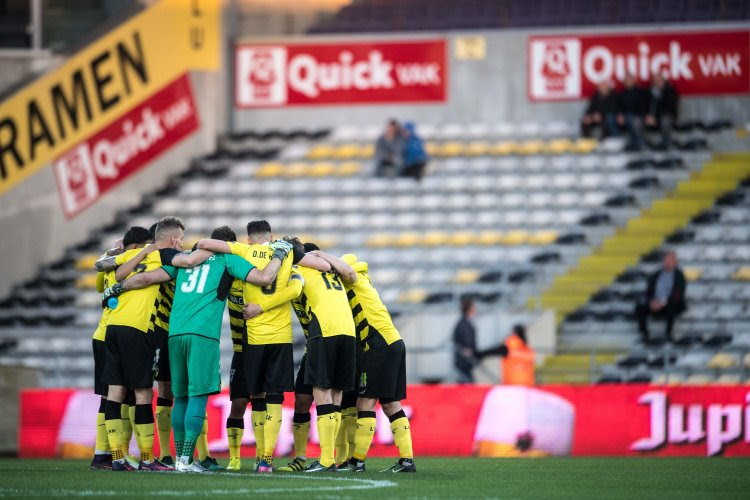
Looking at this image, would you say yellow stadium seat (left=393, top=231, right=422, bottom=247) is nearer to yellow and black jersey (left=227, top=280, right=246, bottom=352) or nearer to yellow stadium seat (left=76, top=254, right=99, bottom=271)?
yellow stadium seat (left=76, top=254, right=99, bottom=271)

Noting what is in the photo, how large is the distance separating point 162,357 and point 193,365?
3.05 ft

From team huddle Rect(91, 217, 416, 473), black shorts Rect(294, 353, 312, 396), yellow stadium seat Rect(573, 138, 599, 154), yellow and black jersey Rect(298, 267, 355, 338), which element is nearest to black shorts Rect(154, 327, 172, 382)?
team huddle Rect(91, 217, 416, 473)

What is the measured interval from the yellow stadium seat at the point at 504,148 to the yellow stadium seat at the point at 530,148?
0.10 m

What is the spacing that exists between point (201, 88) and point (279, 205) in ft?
11.0

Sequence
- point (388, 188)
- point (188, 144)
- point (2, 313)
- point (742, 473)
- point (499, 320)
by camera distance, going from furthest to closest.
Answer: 1. point (188, 144)
2. point (388, 188)
3. point (2, 313)
4. point (499, 320)
5. point (742, 473)

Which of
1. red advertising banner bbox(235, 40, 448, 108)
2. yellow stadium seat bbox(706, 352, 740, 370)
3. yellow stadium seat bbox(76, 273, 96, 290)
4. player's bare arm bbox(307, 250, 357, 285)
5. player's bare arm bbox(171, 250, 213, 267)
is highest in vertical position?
red advertising banner bbox(235, 40, 448, 108)

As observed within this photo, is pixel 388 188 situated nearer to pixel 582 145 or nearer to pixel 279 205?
pixel 279 205

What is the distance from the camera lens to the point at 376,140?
25.7 metres

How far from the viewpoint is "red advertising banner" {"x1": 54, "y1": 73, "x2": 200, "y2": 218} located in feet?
78.6

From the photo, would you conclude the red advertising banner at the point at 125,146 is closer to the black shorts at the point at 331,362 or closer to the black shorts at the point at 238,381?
the black shorts at the point at 238,381

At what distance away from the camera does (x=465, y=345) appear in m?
18.9

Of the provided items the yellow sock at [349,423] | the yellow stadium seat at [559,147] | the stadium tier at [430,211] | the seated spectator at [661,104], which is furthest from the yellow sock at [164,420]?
the seated spectator at [661,104]

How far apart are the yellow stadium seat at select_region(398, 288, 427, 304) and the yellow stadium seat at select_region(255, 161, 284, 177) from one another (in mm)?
4734

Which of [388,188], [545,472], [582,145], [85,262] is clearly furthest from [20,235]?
[545,472]
